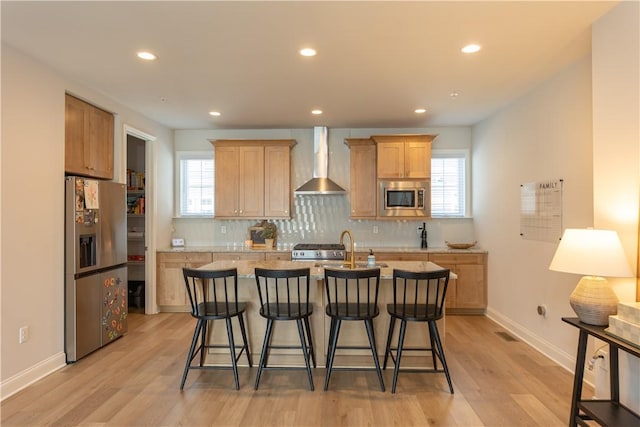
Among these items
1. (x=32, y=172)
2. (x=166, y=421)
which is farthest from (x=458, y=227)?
(x=32, y=172)

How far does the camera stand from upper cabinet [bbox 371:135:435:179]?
16.9 ft

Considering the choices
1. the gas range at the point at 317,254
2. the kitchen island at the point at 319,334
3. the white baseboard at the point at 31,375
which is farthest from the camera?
the gas range at the point at 317,254

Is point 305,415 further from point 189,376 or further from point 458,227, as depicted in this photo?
point 458,227

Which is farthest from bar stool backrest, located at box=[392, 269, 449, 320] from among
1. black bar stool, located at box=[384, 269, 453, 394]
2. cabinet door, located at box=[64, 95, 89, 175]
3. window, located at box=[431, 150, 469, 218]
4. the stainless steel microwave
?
cabinet door, located at box=[64, 95, 89, 175]

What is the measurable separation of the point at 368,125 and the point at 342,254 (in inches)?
77.0

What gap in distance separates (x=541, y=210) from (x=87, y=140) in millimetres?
4654

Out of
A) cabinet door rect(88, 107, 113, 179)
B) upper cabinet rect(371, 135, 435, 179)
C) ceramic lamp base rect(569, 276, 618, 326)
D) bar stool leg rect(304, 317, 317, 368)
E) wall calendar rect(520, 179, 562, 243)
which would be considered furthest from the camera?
upper cabinet rect(371, 135, 435, 179)

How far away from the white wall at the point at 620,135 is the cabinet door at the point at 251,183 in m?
3.97

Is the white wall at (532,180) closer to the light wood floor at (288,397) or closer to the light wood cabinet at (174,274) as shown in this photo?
the light wood floor at (288,397)

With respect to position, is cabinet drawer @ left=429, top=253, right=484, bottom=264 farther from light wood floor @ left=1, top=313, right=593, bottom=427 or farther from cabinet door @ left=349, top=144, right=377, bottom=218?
light wood floor @ left=1, top=313, right=593, bottom=427

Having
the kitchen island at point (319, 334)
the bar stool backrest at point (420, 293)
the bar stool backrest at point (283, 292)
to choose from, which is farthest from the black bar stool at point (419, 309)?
the bar stool backrest at point (283, 292)

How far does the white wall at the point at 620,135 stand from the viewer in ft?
7.18

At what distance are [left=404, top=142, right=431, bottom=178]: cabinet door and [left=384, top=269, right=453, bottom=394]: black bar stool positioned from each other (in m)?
2.22

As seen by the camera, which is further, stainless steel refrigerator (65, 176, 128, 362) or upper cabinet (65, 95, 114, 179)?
upper cabinet (65, 95, 114, 179)
